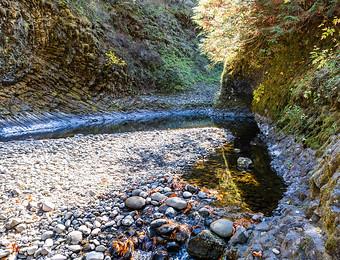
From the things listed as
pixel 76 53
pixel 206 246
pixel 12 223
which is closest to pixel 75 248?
pixel 12 223

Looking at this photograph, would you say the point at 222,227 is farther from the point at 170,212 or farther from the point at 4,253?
the point at 4,253

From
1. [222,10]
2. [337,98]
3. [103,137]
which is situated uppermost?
[222,10]

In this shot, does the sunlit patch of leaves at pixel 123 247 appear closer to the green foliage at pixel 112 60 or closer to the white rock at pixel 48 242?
the white rock at pixel 48 242

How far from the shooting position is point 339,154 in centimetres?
319

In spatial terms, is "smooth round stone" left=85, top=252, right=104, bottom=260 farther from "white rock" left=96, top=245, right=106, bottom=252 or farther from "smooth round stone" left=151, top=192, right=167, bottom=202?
"smooth round stone" left=151, top=192, right=167, bottom=202

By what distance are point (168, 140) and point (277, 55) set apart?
13.4 ft

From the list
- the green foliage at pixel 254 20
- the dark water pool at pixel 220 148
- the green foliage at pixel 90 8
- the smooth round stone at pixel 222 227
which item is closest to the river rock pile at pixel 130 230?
the smooth round stone at pixel 222 227

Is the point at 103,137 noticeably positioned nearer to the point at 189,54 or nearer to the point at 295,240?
the point at 295,240

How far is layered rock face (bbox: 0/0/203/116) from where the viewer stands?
1170 cm

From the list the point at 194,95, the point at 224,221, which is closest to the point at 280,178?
the point at 224,221

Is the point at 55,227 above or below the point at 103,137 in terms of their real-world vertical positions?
above

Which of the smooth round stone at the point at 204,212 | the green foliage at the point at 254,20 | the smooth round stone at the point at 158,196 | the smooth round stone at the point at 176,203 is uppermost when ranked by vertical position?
the green foliage at the point at 254,20

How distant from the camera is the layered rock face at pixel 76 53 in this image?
1170 cm

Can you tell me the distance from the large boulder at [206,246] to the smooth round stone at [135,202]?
1.07m
